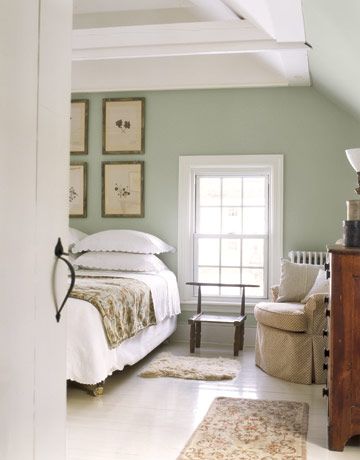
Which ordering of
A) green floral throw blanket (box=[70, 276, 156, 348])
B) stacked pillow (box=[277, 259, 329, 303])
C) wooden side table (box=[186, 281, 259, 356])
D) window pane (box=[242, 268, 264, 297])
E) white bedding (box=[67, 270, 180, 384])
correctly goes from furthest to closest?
window pane (box=[242, 268, 264, 297]), wooden side table (box=[186, 281, 259, 356]), stacked pillow (box=[277, 259, 329, 303]), green floral throw blanket (box=[70, 276, 156, 348]), white bedding (box=[67, 270, 180, 384])

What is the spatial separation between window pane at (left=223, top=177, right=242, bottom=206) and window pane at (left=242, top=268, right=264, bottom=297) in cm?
73

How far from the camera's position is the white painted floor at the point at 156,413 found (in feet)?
10.3

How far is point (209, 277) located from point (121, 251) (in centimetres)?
109

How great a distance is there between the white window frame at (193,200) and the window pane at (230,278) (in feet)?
0.38

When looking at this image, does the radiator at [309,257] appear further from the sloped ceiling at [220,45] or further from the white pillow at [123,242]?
the sloped ceiling at [220,45]

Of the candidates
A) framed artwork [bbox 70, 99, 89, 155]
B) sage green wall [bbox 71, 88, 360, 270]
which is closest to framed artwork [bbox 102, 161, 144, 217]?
sage green wall [bbox 71, 88, 360, 270]

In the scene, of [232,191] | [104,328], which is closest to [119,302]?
[104,328]

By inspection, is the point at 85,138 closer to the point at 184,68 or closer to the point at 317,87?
the point at 184,68

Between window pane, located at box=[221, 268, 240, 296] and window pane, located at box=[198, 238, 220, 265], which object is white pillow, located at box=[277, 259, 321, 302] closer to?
window pane, located at box=[221, 268, 240, 296]

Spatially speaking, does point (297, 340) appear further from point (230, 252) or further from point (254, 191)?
point (254, 191)

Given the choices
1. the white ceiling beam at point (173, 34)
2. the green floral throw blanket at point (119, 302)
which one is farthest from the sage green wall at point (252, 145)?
the green floral throw blanket at point (119, 302)

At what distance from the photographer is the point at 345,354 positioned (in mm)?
3164

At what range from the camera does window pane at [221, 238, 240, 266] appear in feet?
21.0

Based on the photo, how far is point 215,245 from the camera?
6453 millimetres
